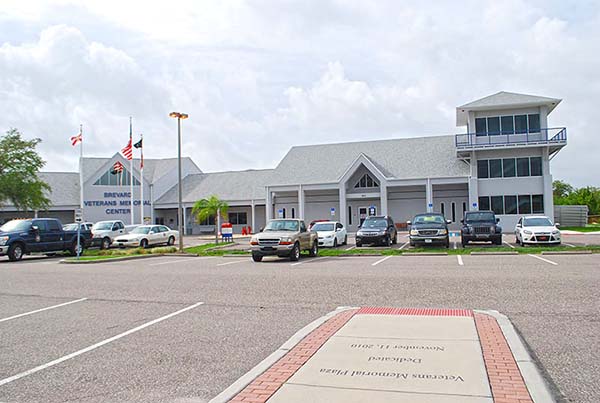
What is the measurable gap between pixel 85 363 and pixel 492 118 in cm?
3946

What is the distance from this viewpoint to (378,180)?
149 ft

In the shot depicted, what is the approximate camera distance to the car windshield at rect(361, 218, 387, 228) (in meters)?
28.2

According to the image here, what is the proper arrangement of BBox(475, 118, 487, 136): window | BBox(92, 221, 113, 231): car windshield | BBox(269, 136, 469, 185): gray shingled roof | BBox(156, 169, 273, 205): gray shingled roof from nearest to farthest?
BBox(92, 221, 113, 231): car windshield, BBox(475, 118, 487, 136): window, BBox(269, 136, 469, 185): gray shingled roof, BBox(156, 169, 273, 205): gray shingled roof

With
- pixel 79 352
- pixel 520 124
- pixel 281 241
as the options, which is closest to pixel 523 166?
pixel 520 124

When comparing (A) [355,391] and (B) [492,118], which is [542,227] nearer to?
(B) [492,118]

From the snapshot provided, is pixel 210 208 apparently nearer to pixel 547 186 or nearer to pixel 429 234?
pixel 429 234

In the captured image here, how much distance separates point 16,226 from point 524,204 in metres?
33.2

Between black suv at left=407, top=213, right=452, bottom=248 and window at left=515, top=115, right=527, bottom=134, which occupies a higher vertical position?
window at left=515, top=115, right=527, bottom=134

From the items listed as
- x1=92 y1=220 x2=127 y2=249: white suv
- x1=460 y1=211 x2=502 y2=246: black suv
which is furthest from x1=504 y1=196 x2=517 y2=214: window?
x1=92 y1=220 x2=127 y2=249: white suv

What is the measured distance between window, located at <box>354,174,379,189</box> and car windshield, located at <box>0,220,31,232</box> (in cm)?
2779

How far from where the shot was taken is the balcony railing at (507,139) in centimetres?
3900

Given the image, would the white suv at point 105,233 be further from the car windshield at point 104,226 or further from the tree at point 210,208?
the tree at point 210,208

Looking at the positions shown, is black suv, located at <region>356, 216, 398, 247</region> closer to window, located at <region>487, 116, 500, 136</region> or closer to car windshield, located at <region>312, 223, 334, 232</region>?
car windshield, located at <region>312, 223, 334, 232</region>

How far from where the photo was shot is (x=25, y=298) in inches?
481
